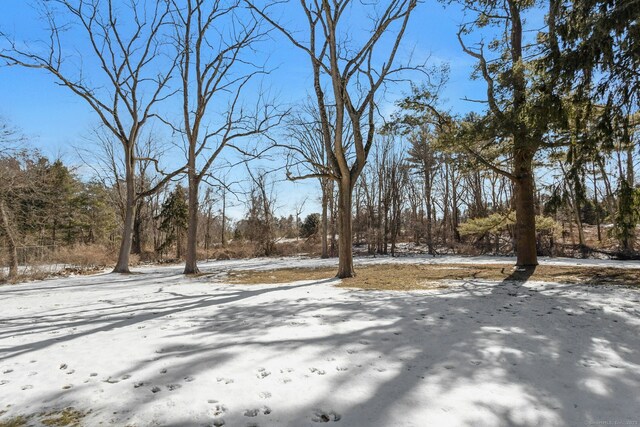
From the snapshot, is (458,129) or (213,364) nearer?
(213,364)

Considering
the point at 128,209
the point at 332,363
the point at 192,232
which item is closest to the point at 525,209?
the point at 332,363

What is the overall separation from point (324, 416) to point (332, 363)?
31.8 inches

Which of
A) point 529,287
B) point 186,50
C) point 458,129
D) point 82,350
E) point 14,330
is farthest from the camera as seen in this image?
point 186,50

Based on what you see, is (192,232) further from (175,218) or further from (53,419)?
A: (175,218)

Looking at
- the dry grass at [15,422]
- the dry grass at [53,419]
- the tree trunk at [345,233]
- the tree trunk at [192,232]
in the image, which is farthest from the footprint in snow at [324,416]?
the tree trunk at [192,232]

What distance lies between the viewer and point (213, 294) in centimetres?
679

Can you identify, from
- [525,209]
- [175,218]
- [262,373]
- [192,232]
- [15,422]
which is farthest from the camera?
[175,218]

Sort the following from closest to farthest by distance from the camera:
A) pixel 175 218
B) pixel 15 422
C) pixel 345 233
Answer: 1. pixel 15 422
2. pixel 345 233
3. pixel 175 218

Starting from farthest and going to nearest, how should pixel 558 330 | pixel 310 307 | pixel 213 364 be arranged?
1. pixel 310 307
2. pixel 558 330
3. pixel 213 364

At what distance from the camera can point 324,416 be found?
2.05m

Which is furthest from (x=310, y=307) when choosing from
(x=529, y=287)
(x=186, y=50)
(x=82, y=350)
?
(x=186, y=50)

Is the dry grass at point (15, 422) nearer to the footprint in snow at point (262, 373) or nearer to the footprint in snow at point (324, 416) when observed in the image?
the footprint in snow at point (262, 373)

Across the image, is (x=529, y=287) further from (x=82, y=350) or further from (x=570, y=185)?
(x=82, y=350)

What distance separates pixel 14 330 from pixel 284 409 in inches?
156
